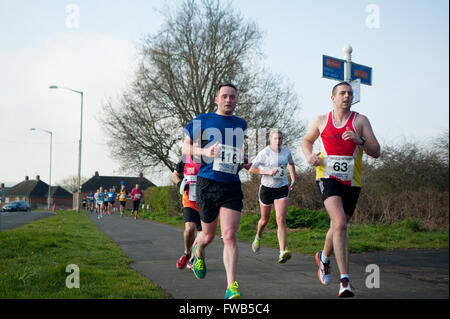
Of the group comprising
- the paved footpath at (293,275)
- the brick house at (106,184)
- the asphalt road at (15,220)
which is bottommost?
the asphalt road at (15,220)

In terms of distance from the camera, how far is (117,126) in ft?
80.1

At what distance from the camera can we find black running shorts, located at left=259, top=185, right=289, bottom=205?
7812 millimetres

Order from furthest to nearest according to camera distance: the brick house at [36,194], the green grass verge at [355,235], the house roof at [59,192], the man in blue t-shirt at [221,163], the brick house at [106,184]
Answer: the house roof at [59,192] < the brick house at [36,194] < the brick house at [106,184] < the green grass verge at [355,235] < the man in blue t-shirt at [221,163]

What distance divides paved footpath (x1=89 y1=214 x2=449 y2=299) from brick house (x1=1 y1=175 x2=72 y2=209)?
102519mm

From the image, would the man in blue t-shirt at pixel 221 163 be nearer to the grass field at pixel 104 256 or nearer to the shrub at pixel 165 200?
the grass field at pixel 104 256

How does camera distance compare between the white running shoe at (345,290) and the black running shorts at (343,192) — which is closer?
the white running shoe at (345,290)

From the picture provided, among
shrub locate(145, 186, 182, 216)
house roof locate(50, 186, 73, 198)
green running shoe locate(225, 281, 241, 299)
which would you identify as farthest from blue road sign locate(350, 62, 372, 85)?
house roof locate(50, 186, 73, 198)

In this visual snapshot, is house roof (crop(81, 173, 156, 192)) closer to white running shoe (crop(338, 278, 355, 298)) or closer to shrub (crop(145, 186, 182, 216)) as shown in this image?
shrub (crop(145, 186, 182, 216))

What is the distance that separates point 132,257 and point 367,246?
4.87 m

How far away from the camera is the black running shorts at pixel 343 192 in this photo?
16.0ft

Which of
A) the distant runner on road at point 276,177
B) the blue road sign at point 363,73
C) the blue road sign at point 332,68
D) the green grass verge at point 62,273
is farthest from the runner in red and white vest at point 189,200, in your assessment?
the blue road sign at point 363,73

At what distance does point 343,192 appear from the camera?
16.1 feet

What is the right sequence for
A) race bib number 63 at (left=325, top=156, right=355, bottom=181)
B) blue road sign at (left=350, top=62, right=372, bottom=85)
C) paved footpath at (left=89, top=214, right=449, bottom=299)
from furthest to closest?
blue road sign at (left=350, top=62, right=372, bottom=85)
paved footpath at (left=89, top=214, right=449, bottom=299)
race bib number 63 at (left=325, top=156, right=355, bottom=181)

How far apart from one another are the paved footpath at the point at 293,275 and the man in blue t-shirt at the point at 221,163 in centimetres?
89
